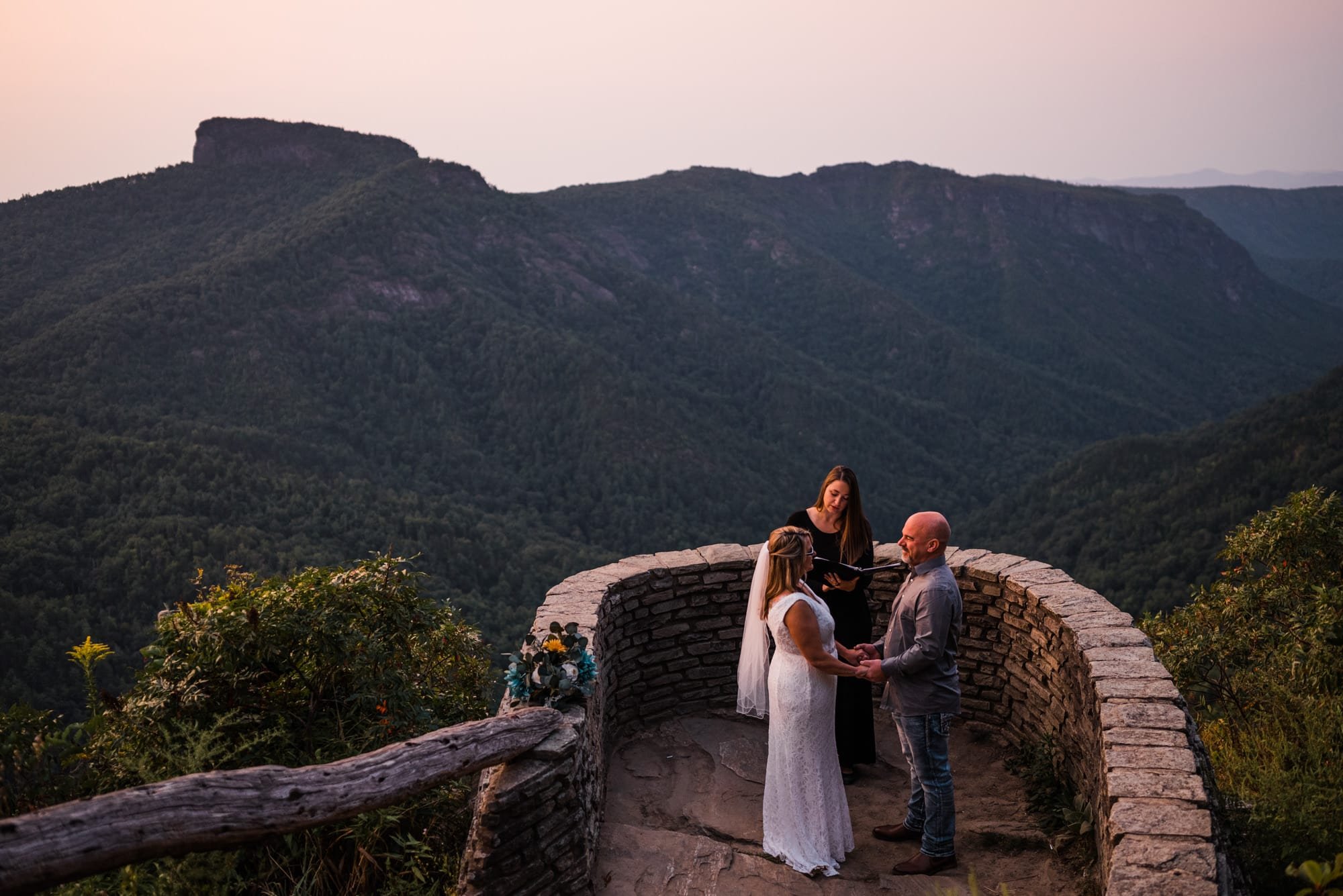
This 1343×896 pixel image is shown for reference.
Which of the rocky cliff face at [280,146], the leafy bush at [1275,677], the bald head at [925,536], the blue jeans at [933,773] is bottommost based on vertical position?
the leafy bush at [1275,677]

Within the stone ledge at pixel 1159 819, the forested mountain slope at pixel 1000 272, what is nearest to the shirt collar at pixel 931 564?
the stone ledge at pixel 1159 819

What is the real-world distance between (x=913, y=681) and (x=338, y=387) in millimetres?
42885

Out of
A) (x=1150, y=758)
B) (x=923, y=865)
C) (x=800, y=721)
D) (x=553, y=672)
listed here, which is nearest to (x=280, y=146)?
(x=553, y=672)

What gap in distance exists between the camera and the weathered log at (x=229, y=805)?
2641 millimetres

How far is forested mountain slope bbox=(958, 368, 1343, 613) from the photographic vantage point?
27.7m

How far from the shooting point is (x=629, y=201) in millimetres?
87938

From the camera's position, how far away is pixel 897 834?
4.92m

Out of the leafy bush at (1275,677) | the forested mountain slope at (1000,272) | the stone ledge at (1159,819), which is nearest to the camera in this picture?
the stone ledge at (1159,819)

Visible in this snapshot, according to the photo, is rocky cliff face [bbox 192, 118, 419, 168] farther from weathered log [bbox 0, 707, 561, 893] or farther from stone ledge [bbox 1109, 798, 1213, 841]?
stone ledge [bbox 1109, 798, 1213, 841]

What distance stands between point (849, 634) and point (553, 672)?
193cm

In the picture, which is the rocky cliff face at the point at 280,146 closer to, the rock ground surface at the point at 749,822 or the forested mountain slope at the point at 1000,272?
the forested mountain slope at the point at 1000,272

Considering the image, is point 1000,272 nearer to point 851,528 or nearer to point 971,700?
point 971,700

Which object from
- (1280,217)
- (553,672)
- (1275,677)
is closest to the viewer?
(553,672)

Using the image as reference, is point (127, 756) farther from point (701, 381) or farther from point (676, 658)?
point (701, 381)
